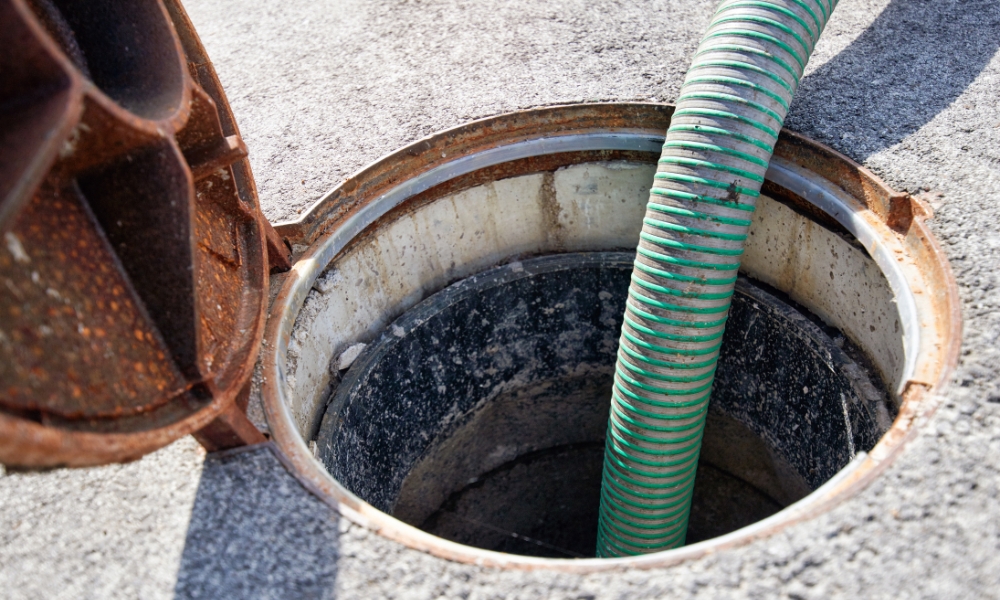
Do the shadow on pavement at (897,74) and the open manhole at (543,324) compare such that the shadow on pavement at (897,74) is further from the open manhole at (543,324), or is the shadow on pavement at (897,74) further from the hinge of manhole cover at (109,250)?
the hinge of manhole cover at (109,250)

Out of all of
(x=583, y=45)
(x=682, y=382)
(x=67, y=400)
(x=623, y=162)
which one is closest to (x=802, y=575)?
(x=682, y=382)

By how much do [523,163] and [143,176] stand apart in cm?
202

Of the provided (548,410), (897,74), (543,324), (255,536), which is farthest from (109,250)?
(897,74)

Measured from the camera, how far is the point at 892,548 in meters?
1.72

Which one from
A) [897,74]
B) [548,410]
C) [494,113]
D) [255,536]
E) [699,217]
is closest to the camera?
[255,536]

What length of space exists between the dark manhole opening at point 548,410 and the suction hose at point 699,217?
2.47ft

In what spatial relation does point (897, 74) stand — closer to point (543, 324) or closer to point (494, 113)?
point (494, 113)

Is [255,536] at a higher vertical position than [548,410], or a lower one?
higher

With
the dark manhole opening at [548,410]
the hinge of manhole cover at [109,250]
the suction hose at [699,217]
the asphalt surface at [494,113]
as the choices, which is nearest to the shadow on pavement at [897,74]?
the asphalt surface at [494,113]

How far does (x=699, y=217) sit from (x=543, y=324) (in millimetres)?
1568

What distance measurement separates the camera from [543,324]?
4.02 metres

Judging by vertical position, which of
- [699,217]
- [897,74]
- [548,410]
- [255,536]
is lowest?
[548,410]

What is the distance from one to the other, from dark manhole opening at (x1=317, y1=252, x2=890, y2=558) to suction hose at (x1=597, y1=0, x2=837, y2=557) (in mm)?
752

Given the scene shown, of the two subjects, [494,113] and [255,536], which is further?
[494,113]
